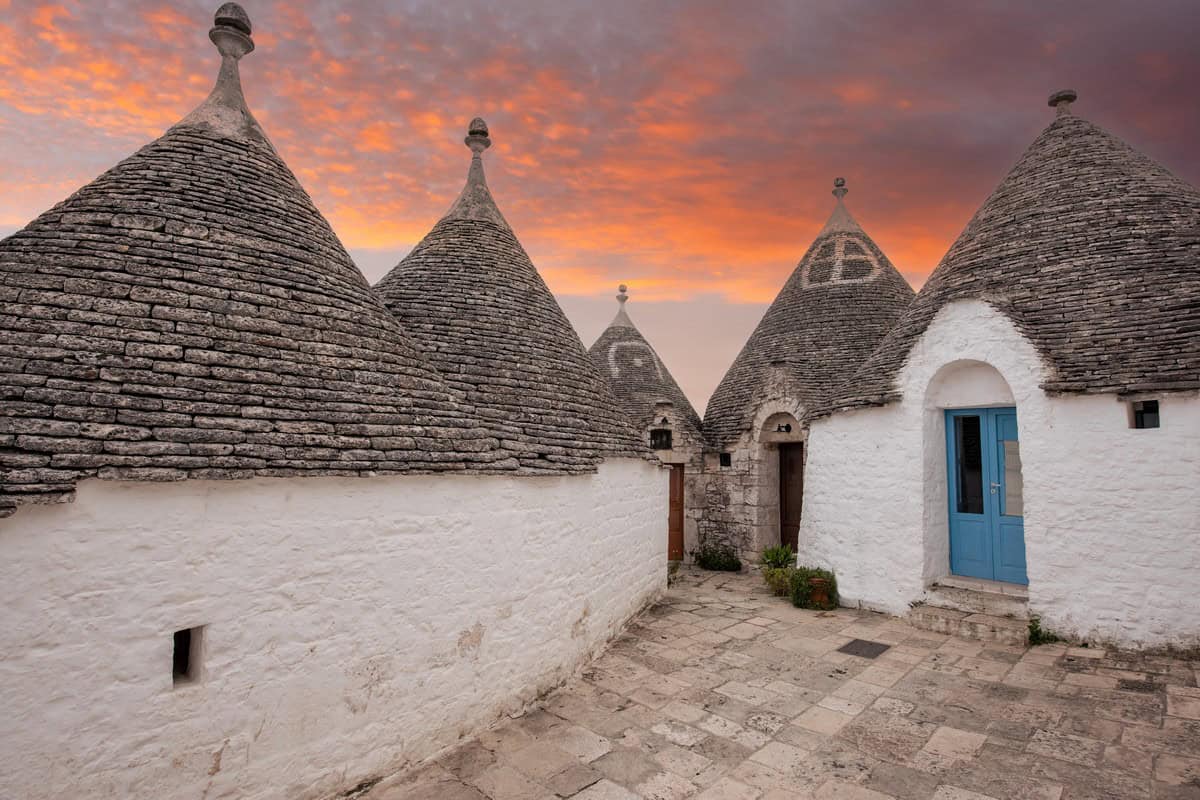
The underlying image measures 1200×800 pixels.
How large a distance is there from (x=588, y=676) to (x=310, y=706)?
3.13 meters

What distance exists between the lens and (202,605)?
346 cm

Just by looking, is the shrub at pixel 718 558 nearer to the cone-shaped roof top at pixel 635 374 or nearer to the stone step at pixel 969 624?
the cone-shaped roof top at pixel 635 374

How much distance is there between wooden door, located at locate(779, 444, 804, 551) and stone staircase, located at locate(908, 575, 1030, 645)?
4.38 m

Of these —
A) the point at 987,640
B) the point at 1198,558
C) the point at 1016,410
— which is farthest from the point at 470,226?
the point at 1198,558

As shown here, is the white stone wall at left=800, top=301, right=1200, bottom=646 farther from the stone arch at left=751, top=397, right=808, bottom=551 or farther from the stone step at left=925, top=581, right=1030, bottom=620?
the stone arch at left=751, top=397, right=808, bottom=551

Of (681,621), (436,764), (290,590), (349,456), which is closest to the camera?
(290,590)

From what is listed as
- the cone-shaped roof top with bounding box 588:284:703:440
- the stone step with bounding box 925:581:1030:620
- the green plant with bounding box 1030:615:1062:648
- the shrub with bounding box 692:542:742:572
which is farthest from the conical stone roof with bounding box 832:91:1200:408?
the cone-shaped roof top with bounding box 588:284:703:440

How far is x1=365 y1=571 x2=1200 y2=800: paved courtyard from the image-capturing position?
4.15 meters

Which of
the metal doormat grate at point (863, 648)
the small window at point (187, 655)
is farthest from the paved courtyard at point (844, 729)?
the small window at point (187, 655)

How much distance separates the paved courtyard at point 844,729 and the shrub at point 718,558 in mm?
4748

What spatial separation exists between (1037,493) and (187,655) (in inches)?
325

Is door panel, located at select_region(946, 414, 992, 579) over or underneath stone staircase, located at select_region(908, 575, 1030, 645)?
over

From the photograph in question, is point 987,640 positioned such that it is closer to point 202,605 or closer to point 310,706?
point 310,706

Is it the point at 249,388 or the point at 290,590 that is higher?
the point at 249,388
